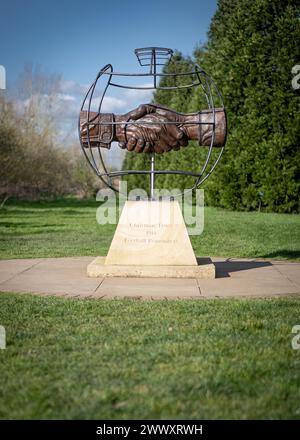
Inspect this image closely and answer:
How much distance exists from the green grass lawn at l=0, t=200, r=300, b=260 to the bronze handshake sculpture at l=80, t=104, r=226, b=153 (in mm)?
2901

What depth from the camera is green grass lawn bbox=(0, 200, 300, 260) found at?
9.82 m

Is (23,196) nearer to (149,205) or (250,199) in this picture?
(250,199)

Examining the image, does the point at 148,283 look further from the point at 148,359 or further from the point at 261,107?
the point at 261,107

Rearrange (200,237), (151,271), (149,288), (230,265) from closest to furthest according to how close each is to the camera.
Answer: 1. (149,288)
2. (151,271)
3. (230,265)
4. (200,237)

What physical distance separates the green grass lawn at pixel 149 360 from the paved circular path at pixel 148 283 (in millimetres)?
452

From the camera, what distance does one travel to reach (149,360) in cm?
386

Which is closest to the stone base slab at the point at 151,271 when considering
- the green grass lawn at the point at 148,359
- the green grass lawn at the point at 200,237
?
the green grass lawn at the point at 148,359

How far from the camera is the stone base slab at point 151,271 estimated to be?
270 inches

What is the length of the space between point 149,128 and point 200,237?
17.8ft
